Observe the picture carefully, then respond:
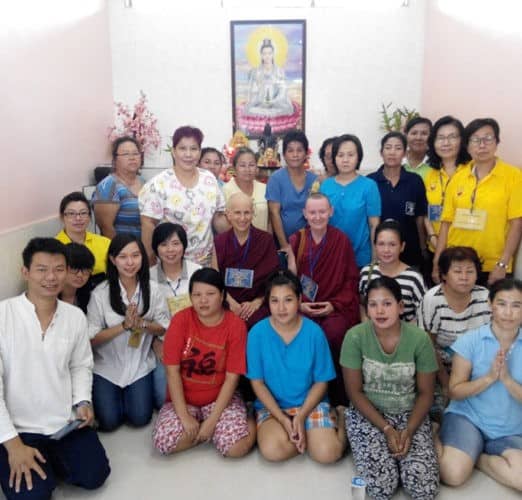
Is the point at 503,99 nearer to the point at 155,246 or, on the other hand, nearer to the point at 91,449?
the point at 155,246

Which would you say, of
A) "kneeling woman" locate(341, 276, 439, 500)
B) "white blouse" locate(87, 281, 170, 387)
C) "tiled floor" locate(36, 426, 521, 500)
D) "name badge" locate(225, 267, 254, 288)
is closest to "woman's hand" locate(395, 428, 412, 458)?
"kneeling woman" locate(341, 276, 439, 500)

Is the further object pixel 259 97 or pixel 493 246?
pixel 259 97

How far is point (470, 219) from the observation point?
2.75m

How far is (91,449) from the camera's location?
79.7 inches

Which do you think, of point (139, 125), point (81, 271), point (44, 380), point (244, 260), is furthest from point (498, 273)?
point (139, 125)

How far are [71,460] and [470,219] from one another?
7.72 feet

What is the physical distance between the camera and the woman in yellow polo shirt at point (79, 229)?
289cm

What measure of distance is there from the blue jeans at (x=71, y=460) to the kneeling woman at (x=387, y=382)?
1.07 metres

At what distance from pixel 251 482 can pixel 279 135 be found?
3617 mm

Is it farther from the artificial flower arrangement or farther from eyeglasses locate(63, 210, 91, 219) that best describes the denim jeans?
the artificial flower arrangement

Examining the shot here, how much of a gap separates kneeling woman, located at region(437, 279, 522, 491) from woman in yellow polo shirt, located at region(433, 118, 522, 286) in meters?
0.70

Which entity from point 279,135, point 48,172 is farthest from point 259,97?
point 48,172

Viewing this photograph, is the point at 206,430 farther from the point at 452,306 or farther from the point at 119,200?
the point at 119,200

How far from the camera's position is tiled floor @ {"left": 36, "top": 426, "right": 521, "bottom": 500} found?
196 centimetres
